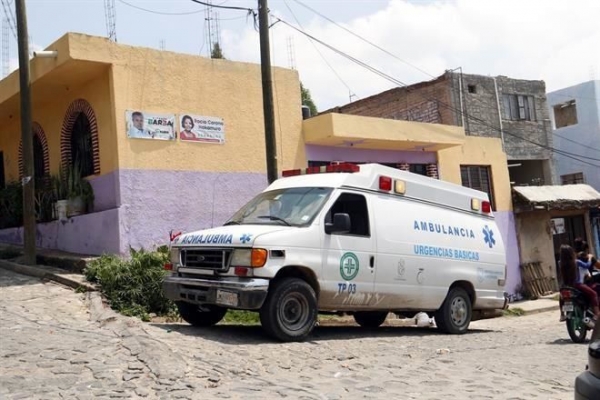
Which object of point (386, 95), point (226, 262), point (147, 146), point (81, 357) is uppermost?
point (386, 95)

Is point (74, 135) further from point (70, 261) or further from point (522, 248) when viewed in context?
point (522, 248)

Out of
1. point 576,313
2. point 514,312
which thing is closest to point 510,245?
point 514,312

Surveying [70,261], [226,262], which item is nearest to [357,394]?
[226,262]

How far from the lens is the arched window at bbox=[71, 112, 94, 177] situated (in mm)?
13562

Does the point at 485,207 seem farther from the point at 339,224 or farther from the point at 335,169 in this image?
the point at 339,224

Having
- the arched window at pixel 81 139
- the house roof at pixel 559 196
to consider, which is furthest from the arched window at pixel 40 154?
the house roof at pixel 559 196

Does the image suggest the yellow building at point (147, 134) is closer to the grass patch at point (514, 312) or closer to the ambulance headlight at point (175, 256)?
the ambulance headlight at point (175, 256)

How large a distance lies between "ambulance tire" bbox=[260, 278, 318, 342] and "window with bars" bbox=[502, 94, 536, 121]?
21.7 metres

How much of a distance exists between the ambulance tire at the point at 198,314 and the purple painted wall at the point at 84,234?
3897mm

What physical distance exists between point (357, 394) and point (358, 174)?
396 centimetres

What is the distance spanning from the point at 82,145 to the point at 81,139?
0.46ft

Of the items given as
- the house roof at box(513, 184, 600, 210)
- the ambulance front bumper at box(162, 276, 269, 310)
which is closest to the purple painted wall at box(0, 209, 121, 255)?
the ambulance front bumper at box(162, 276, 269, 310)

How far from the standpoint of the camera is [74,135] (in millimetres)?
14141

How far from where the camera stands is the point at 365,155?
56.4ft
